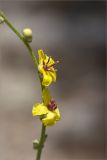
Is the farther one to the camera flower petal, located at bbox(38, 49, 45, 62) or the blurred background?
the blurred background

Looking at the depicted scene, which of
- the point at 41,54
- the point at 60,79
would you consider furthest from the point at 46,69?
the point at 60,79

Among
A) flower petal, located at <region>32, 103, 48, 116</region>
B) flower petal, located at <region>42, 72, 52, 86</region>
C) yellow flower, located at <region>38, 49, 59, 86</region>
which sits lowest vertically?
flower petal, located at <region>32, 103, 48, 116</region>

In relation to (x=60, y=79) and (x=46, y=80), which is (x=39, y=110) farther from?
(x=60, y=79)

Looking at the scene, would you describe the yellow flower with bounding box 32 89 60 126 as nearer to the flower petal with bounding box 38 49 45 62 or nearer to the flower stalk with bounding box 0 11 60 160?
the flower stalk with bounding box 0 11 60 160

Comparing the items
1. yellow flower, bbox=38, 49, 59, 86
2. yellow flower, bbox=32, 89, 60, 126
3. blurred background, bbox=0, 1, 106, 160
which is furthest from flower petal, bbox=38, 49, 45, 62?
blurred background, bbox=0, 1, 106, 160

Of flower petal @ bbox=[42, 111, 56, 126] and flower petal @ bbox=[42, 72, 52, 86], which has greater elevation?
flower petal @ bbox=[42, 72, 52, 86]
